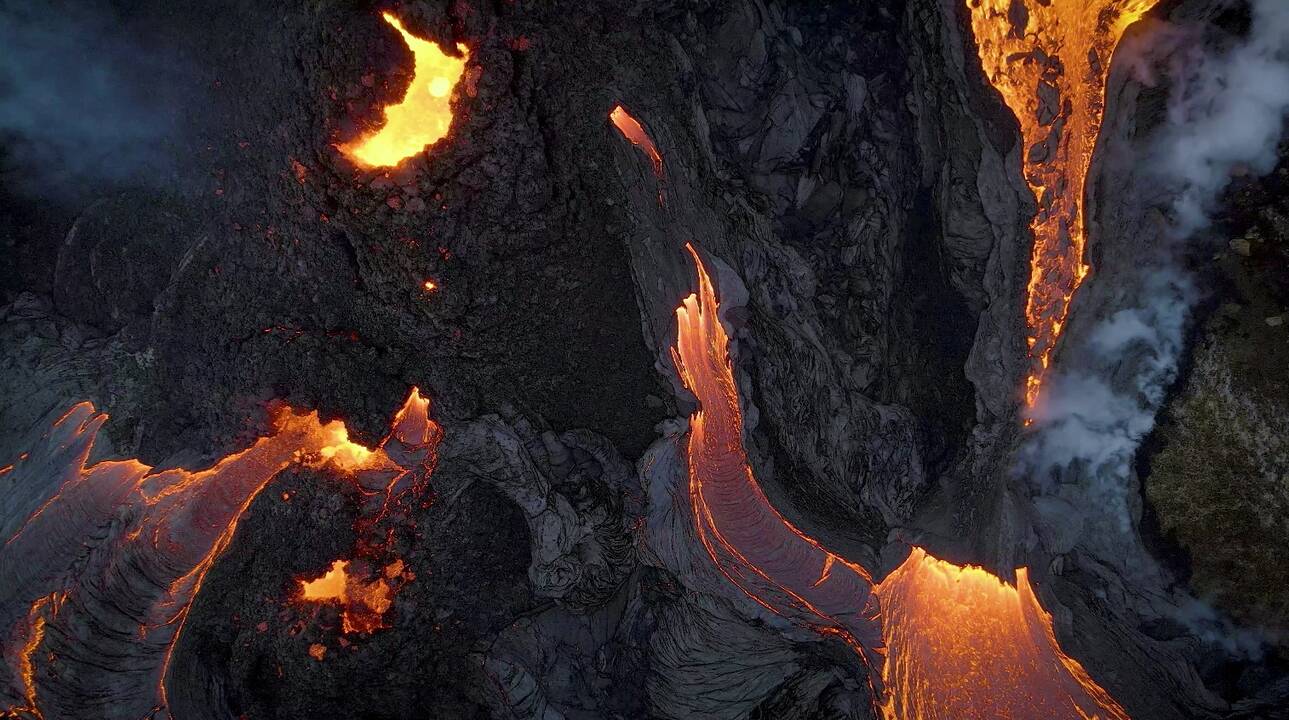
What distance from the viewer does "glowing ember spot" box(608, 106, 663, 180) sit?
1811mm

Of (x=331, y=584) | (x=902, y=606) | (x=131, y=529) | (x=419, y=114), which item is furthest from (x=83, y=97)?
(x=902, y=606)

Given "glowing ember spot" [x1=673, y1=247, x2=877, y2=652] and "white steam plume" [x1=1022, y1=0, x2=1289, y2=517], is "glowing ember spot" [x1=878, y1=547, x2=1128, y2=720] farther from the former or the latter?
"white steam plume" [x1=1022, y1=0, x2=1289, y2=517]

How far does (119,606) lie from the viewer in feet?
6.40

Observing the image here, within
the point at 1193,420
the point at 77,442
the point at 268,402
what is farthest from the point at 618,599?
the point at 1193,420

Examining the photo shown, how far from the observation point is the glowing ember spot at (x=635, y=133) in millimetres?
1811

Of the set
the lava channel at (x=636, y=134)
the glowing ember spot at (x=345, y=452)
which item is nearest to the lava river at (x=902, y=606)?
the lava channel at (x=636, y=134)

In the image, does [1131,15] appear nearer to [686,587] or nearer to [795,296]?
[795,296]

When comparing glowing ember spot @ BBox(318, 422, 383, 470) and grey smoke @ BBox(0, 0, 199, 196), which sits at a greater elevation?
grey smoke @ BBox(0, 0, 199, 196)

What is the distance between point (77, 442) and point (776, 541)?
2546 mm

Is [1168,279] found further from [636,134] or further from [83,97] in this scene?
[83,97]

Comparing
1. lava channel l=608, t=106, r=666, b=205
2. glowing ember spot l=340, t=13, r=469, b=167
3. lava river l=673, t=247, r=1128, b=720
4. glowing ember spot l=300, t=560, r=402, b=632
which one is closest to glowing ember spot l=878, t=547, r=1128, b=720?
lava river l=673, t=247, r=1128, b=720

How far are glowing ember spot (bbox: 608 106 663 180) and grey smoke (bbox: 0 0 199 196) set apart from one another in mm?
1465

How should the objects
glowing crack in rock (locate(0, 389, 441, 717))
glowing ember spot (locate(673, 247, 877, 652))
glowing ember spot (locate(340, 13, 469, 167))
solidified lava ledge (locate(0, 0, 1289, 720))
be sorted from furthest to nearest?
1. glowing ember spot (locate(673, 247, 877, 652))
2. glowing crack in rock (locate(0, 389, 441, 717))
3. solidified lava ledge (locate(0, 0, 1289, 720))
4. glowing ember spot (locate(340, 13, 469, 167))

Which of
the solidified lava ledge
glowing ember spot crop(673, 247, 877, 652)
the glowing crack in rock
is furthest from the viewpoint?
glowing ember spot crop(673, 247, 877, 652)
